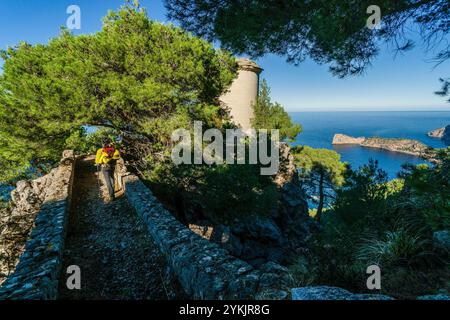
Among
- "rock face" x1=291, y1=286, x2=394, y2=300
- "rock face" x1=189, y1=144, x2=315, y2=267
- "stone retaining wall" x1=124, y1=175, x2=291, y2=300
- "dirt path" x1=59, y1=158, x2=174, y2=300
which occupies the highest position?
"rock face" x1=291, y1=286, x2=394, y2=300

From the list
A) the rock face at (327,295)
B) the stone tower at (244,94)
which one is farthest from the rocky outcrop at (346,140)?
the rock face at (327,295)

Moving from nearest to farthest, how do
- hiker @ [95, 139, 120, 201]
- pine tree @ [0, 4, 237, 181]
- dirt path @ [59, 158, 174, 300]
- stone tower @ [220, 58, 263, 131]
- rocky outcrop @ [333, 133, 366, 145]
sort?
dirt path @ [59, 158, 174, 300], hiker @ [95, 139, 120, 201], pine tree @ [0, 4, 237, 181], stone tower @ [220, 58, 263, 131], rocky outcrop @ [333, 133, 366, 145]

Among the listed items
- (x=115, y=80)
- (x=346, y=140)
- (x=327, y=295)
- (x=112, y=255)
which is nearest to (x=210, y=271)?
(x=327, y=295)

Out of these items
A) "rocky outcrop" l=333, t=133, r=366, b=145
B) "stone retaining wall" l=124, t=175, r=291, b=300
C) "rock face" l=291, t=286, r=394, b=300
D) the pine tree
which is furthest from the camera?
"rocky outcrop" l=333, t=133, r=366, b=145

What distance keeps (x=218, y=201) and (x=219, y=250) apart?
6.16 meters

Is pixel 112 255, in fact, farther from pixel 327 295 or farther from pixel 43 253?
pixel 327 295

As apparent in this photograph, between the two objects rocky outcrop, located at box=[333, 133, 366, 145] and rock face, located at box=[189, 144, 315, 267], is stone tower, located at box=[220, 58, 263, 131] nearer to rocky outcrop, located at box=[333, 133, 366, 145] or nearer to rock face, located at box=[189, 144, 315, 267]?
rock face, located at box=[189, 144, 315, 267]

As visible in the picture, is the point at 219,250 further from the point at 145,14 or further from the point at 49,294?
the point at 145,14

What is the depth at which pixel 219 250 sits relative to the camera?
14.1 feet

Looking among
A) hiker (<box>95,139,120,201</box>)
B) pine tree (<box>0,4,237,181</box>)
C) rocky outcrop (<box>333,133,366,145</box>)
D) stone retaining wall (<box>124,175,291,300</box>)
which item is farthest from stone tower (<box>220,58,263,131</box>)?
rocky outcrop (<box>333,133,366,145</box>)

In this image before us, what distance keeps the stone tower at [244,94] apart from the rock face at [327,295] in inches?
911

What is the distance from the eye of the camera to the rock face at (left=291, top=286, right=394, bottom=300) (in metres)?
2.32

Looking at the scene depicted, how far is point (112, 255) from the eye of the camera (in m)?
5.45

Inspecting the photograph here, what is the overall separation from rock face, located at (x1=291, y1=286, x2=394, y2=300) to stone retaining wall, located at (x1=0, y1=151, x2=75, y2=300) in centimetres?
355
